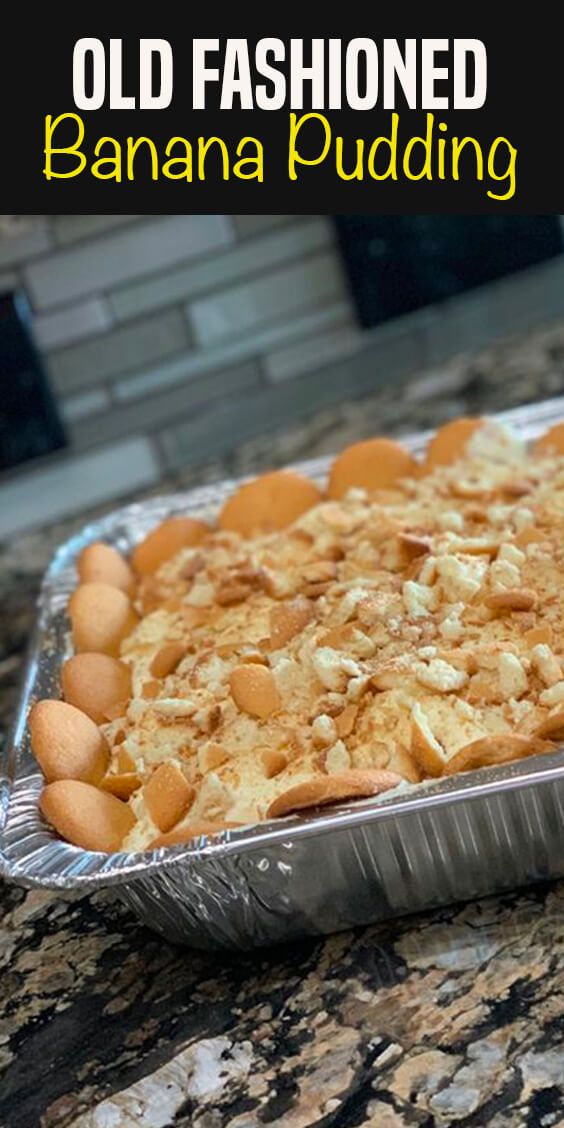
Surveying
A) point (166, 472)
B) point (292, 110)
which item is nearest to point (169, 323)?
point (166, 472)

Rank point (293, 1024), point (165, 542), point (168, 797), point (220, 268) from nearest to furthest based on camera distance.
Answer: point (293, 1024), point (168, 797), point (165, 542), point (220, 268)

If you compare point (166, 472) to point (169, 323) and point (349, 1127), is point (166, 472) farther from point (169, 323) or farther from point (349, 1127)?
point (349, 1127)

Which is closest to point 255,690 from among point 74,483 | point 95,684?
point 95,684

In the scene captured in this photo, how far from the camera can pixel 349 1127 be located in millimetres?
732

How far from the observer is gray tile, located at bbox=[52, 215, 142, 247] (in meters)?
1.90

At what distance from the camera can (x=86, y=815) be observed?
0.92 m

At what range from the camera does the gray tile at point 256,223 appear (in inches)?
77.6

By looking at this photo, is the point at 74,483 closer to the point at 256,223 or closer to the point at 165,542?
the point at 256,223

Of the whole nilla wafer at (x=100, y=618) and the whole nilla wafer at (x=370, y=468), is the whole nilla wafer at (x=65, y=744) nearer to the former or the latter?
the whole nilla wafer at (x=100, y=618)

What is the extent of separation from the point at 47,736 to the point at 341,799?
260mm

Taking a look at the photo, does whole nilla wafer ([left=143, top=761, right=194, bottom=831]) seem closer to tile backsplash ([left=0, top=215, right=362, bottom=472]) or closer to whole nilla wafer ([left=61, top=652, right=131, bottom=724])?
whole nilla wafer ([left=61, top=652, right=131, bottom=724])

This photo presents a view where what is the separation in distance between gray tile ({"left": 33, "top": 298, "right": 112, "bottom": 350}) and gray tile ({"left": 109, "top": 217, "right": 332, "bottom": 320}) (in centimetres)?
2

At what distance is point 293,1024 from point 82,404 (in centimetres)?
131

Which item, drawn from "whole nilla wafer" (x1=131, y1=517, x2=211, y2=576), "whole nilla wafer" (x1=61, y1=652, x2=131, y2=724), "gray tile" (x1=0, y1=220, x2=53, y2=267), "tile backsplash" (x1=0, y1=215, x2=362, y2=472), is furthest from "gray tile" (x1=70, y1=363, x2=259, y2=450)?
"whole nilla wafer" (x1=61, y1=652, x2=131, y2=724)
